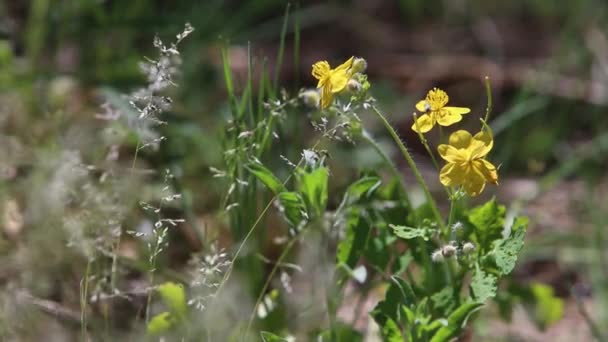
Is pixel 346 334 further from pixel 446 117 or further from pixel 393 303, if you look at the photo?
pixel 446 117

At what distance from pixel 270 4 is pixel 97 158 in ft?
5.45

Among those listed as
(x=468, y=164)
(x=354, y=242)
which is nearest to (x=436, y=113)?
(x=468, y=164)

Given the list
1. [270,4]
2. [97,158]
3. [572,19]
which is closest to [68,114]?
[97,158]

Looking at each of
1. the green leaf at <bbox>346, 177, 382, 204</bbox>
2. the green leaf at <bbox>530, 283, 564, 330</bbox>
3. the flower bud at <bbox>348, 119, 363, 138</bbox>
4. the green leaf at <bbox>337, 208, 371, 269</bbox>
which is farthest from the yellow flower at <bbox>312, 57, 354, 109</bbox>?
the green leaf at <bbox>530, 283, 564, 330</bbox>

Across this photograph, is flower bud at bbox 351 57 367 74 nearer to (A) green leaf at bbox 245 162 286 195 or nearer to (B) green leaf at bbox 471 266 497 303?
(A) green leaf at bbox 245 162 286 195

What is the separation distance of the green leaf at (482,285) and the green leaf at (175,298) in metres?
0.58

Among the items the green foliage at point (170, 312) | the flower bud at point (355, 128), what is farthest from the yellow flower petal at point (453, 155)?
the green foliage at point (170, 312)

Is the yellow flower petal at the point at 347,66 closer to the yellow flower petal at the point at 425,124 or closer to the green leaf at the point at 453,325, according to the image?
the yellow flower petal at the point at 425,124

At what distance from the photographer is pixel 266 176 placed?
1649 mm

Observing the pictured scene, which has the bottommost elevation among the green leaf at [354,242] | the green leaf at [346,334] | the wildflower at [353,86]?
the green leaf at [346,334]

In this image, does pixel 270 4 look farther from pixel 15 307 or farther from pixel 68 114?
pixel 15 307

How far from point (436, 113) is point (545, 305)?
2.80ft

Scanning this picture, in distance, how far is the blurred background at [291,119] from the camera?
6.89ft

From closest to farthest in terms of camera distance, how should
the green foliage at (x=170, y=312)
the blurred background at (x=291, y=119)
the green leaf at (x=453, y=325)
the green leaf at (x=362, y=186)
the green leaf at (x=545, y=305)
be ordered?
the green leaf at (x=453, y=325) < the green leaf at (x=362, y=186) < the green foliage at (x=170, y=312) < the blurred background at (x=291, y=119) < the green leaf at (x=545, y=305)
